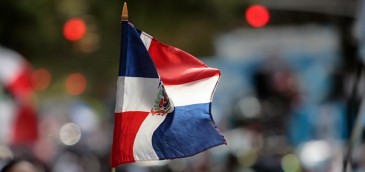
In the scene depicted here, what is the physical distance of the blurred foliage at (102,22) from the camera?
907 inches

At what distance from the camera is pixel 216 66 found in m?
26.0

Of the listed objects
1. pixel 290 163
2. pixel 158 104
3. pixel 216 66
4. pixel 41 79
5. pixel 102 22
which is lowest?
pixel 41 79

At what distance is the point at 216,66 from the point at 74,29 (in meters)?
2.76

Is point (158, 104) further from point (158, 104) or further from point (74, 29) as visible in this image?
point (74, 29)

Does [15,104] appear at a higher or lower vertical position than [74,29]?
lower

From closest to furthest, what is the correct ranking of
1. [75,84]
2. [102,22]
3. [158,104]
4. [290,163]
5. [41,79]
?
[158,104] < [290,163] < [102,22] < [75,84] < [41,79]

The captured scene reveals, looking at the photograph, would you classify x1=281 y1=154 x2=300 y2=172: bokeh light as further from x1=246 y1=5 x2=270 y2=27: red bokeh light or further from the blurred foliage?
x1=246 y1=5 x2=270 y2=27: red bokeh light

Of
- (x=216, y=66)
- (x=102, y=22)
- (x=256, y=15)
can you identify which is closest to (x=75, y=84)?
(x=216, y=66)

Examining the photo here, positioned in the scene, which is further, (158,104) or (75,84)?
(75,84)

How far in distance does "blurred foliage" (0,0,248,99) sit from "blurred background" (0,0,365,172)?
0.03 m

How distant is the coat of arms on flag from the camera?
8234 millimetres

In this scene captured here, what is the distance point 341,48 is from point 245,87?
1.70 meters

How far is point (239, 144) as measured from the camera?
19516mm

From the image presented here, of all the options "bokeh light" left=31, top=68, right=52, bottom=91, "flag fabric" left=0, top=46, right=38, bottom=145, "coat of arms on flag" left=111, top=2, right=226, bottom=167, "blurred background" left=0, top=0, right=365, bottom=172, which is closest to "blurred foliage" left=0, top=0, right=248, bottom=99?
"blurred background" left=0, top=0, right=365, bottom=172
